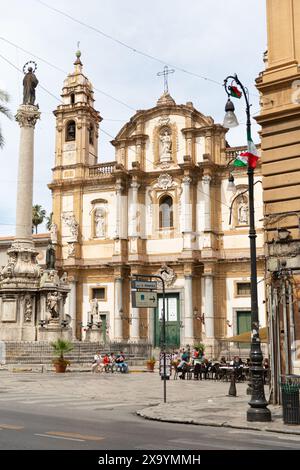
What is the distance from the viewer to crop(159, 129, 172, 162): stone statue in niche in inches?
1986

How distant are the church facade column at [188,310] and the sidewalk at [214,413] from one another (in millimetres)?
26917

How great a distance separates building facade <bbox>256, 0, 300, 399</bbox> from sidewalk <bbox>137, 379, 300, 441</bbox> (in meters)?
1.57

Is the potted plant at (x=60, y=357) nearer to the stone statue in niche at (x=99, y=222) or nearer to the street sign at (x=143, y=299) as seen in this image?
the street sign at (x=143, y=299)

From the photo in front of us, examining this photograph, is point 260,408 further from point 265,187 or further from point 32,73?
point 32,73

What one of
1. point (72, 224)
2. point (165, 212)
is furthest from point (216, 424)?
point (72, 224)

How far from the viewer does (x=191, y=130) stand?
49.1 m

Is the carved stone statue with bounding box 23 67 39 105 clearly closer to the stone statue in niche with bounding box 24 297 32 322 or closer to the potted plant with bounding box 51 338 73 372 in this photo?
the stone statue in niche with bounding box 24 297 32 322

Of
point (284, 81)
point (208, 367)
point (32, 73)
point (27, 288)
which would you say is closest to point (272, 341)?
→ point (284, 81)

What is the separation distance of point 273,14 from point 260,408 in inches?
443

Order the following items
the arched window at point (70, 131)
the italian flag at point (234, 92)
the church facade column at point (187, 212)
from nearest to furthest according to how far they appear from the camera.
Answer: the italian flag at point (234, 92), the church facade column at point (187, 212), the arched window at point (70, 131)

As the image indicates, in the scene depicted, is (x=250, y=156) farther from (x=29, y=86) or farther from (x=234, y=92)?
(x=29, y=86)

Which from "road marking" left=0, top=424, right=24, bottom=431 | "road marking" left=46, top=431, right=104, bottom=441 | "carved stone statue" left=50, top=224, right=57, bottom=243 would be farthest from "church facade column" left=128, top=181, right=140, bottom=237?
"road marking" left=46, top=431, right=104, bottom=441

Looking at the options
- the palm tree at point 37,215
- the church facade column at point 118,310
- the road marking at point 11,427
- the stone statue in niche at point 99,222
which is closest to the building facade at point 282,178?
the road marking at point 11,427

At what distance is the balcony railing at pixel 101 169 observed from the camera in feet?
171
